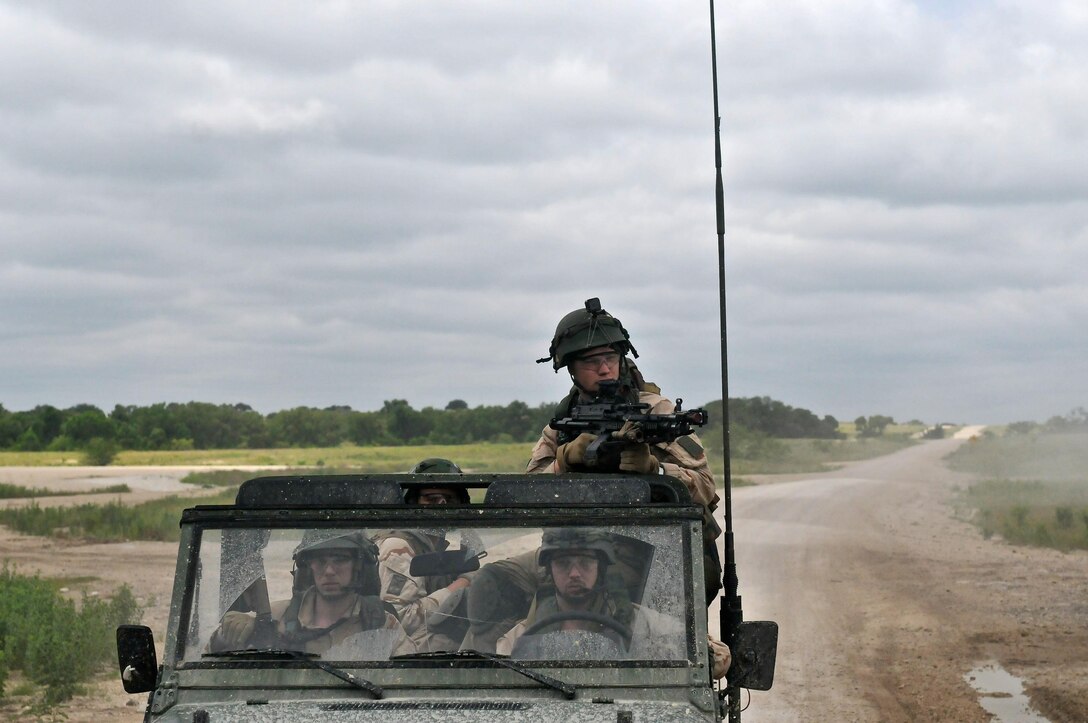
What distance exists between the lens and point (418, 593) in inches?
174

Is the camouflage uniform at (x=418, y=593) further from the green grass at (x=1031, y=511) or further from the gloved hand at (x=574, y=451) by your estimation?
the green grass at (x=1031, y=511)

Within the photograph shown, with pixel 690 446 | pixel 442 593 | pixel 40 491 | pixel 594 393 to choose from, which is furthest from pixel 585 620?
pixel 40 491

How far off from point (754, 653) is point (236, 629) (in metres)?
1.63

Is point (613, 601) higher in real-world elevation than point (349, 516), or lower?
lower

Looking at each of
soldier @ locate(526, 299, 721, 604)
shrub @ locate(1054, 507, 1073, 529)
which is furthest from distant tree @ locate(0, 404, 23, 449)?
soldier @ locate(526, 299, 721, 604)

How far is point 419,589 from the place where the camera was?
442 cm

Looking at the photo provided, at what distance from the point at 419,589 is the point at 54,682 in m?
7.70

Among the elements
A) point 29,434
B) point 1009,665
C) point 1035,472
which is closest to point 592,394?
point 1009,665

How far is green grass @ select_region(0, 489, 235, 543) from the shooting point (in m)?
26.5

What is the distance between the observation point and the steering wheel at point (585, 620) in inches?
168

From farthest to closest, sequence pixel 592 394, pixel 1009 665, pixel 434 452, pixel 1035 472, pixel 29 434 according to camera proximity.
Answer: pixel 29 434 < pixel 434 452 < pixel 1035 472 < pixel 1009 665 < pixel 592 394

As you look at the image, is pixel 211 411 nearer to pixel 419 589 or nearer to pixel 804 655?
pixel 804 655

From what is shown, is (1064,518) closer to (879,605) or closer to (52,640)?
(879,605)

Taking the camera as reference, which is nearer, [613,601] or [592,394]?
[613,601]
